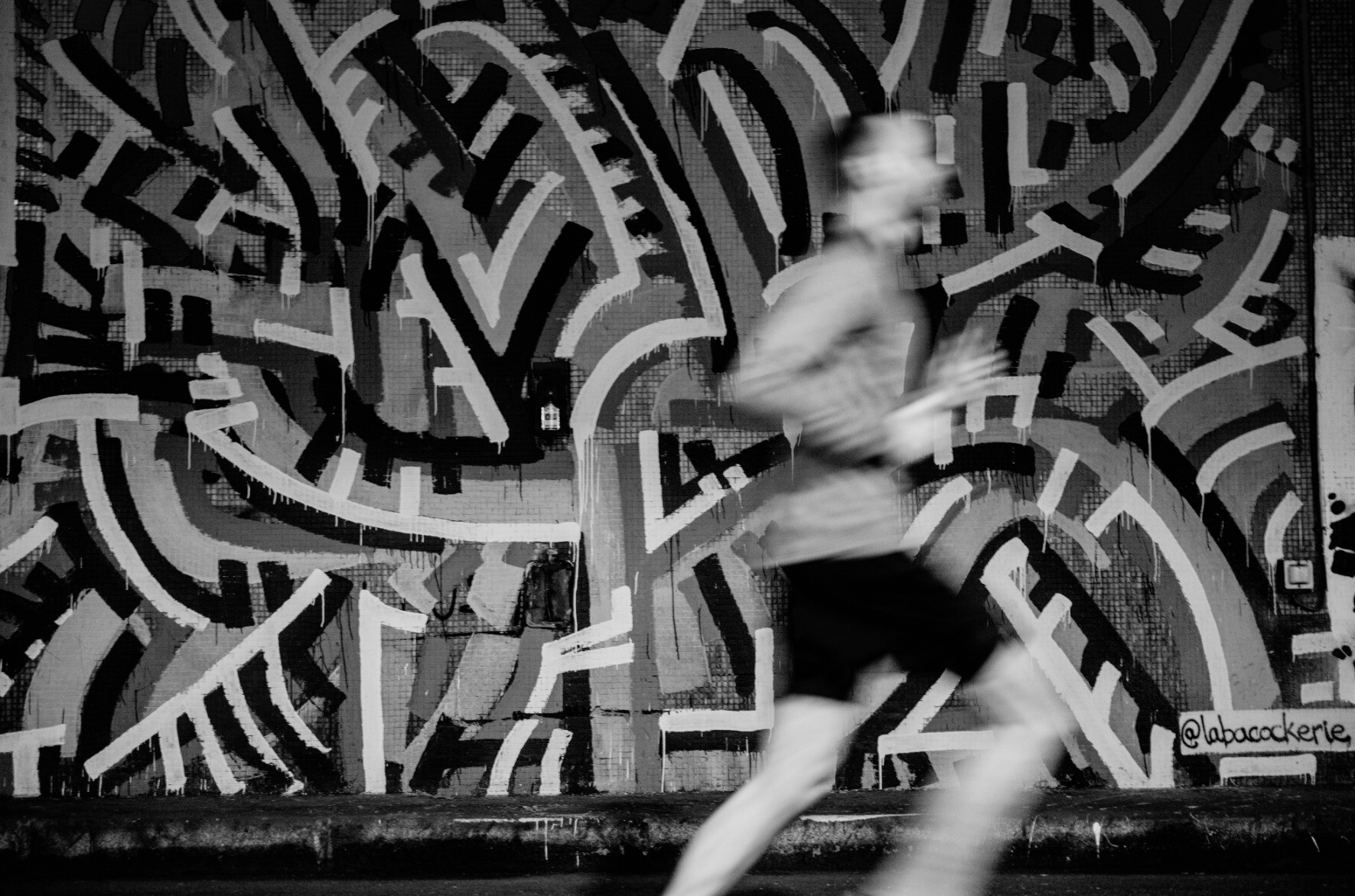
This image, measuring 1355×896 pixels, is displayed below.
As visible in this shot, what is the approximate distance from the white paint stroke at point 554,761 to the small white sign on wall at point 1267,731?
7.46 ft

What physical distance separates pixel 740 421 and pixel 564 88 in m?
1.40

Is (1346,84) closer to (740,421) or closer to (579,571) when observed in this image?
(740,421)

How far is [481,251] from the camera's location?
3707mm

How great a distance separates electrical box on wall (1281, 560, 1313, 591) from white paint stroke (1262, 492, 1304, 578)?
4 cm

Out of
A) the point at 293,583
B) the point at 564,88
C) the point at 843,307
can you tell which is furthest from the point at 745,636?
the point at 564,88

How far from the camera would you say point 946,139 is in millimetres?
3768

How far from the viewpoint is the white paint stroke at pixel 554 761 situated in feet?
12.0

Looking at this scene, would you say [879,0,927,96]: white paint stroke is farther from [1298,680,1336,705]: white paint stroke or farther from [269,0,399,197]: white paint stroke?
[1298,680,1336,705]: white paint stroke

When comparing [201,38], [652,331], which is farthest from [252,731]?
[201,38]

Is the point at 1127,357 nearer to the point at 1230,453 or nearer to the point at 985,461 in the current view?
the point at 1230,453

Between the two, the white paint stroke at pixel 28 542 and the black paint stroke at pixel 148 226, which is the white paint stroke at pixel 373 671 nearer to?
the white paint stroke at pixel 28 542

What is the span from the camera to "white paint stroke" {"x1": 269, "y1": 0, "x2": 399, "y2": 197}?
3697mm

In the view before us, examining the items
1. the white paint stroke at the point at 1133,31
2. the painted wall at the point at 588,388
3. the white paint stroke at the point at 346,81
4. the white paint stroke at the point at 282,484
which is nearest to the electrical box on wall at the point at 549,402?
the painted wall at the point at 588,388

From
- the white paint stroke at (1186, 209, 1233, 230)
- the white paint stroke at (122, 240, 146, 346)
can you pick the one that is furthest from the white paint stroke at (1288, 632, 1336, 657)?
the white paint stroke at (122, 240, 146, 346)
